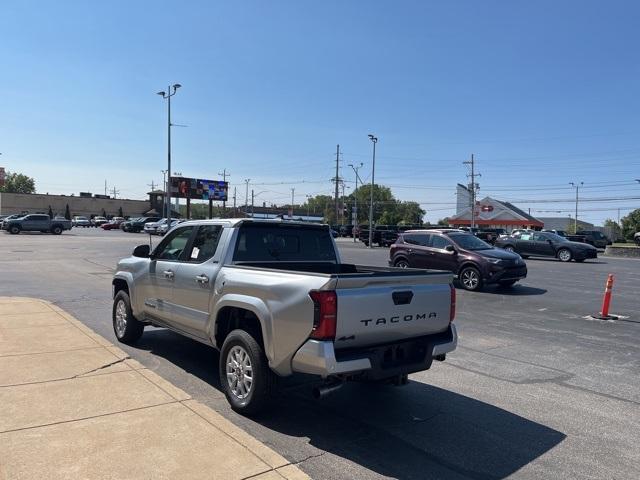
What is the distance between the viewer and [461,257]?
15250mm

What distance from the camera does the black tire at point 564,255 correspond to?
2830 centimetres

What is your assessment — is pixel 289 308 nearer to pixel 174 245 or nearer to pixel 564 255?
pixel 174 245

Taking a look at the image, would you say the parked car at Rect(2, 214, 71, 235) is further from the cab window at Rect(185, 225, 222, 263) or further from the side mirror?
the cab window at Rect(185, 225, 222, 263)

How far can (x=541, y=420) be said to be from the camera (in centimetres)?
491

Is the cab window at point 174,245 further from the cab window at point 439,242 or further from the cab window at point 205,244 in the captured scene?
the cab window at point 439,242

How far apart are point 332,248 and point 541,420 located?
116 inches

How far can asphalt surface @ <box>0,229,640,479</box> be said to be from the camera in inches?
157

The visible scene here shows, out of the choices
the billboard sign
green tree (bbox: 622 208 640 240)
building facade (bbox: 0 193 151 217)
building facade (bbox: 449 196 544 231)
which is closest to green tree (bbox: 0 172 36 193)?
building facade (bbox: 0 193 151 217)

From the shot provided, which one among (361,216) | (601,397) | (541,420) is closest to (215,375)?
(541,420)

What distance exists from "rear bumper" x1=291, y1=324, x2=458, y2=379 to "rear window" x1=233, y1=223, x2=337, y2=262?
1.71m

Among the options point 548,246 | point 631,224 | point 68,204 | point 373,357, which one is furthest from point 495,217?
point 373,357

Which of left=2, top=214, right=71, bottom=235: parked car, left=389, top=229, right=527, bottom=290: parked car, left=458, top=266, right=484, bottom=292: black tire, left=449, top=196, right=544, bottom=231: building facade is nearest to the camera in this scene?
left=389, top=229, right=527, bottom=290: parked car

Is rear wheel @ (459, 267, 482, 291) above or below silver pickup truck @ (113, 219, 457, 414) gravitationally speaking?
below

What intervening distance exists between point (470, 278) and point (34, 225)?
45742 millimetres
